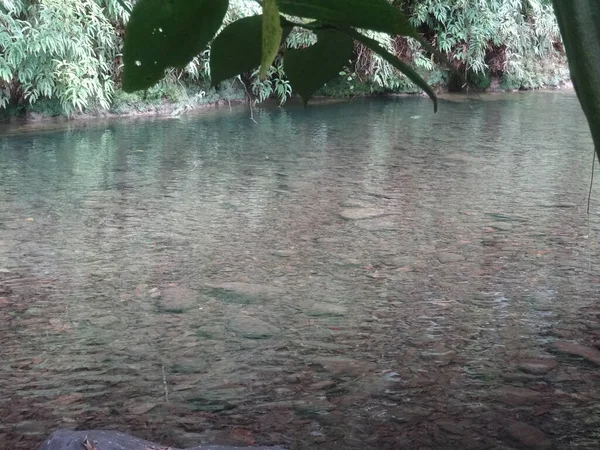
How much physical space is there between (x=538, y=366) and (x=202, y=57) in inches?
178

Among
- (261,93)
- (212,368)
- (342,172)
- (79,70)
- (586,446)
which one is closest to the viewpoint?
(586,446)

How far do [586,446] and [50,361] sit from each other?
1.73 m

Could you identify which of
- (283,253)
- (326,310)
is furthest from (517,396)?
(283,253)

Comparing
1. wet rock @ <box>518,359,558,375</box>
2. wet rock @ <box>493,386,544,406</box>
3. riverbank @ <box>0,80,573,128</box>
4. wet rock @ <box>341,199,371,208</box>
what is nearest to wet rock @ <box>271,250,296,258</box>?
wet rock @ <box>341,199,371,208</box>

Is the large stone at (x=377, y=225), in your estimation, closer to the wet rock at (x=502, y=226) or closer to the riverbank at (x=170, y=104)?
the wet rock at (x=502, y=226)

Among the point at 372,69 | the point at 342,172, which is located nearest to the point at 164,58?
the point at 342,172

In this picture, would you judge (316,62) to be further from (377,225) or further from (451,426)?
(377,225)

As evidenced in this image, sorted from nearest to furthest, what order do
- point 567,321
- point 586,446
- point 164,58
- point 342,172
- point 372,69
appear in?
point 164,58, point 586,446, point 567,321, point 342,172, point 372,69

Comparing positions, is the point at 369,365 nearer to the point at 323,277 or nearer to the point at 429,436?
the point at 429,436

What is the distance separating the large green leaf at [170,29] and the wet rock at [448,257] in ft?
11.0

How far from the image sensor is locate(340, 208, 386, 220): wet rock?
4.48 metres

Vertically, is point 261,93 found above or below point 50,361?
above

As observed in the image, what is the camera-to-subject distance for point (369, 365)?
2.56 m

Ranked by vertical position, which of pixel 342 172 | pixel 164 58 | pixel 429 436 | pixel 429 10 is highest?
pixel 429 10
